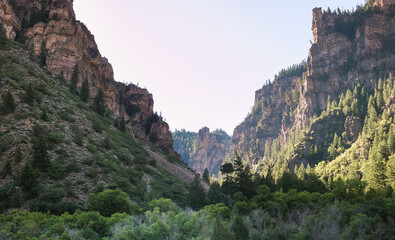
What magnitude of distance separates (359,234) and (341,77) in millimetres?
162606

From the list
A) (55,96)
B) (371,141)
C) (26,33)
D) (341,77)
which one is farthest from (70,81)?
(341,77)

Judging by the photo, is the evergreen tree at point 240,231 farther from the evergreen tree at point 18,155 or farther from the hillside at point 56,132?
the evergreen tree at point 18,155

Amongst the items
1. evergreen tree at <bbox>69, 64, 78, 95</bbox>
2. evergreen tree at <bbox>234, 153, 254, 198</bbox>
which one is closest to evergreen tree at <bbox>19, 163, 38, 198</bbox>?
evergreen tree at <bbox>234, 153, 254, 198</bbox>

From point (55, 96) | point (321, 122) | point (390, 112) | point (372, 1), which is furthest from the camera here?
point (372, 1)

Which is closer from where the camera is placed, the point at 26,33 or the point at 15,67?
the point at 15,67

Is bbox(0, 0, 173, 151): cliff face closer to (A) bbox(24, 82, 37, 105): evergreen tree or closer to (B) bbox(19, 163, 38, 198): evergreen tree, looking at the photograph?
(A) bbox(24, 82, 37, 105): evergreen tree

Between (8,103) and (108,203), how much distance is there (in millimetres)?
22498

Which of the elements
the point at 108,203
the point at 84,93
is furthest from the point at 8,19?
the point at 108,203

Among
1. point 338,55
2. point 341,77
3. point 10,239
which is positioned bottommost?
point 10,239

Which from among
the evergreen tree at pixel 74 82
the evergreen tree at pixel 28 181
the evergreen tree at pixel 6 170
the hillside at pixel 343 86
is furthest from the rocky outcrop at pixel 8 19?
the hillside at pixel 343 86

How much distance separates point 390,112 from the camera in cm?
11469

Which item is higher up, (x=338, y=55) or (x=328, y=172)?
(x=338, y=55)

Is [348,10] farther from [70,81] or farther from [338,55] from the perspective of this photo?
[70,81]

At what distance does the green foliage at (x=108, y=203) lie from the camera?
108 ft
